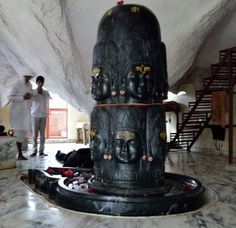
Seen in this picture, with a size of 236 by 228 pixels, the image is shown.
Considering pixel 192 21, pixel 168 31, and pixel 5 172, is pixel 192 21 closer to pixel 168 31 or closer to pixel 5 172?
pixel 168 31

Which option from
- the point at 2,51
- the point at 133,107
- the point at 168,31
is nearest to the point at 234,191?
the point at 133,107

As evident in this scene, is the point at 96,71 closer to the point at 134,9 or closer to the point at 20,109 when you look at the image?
the point at 134,9

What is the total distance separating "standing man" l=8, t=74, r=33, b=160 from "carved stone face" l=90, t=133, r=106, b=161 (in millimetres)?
2469

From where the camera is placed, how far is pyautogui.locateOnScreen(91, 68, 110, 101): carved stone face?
2.31 meters

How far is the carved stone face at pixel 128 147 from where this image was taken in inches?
86.9

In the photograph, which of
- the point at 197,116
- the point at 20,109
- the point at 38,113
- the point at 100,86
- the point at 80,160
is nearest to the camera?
the point at 100,86

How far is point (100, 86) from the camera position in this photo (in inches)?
91.7

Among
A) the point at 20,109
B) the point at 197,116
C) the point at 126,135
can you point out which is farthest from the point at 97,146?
the point at 197,116

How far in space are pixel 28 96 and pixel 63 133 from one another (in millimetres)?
4472

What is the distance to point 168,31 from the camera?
4.18 m

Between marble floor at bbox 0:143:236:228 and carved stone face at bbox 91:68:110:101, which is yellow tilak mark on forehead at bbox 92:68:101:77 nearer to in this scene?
carved stone face at bbox 91:68:110:101

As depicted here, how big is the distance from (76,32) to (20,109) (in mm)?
1448

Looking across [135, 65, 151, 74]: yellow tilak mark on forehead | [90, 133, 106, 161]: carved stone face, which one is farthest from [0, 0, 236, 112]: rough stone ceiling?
[90, 133, 106, 161]: carved stone face

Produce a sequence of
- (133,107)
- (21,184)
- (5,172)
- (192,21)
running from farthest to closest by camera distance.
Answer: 1. (192,21)
2. (5,172)
3. (21,184)
4. (133,107)
